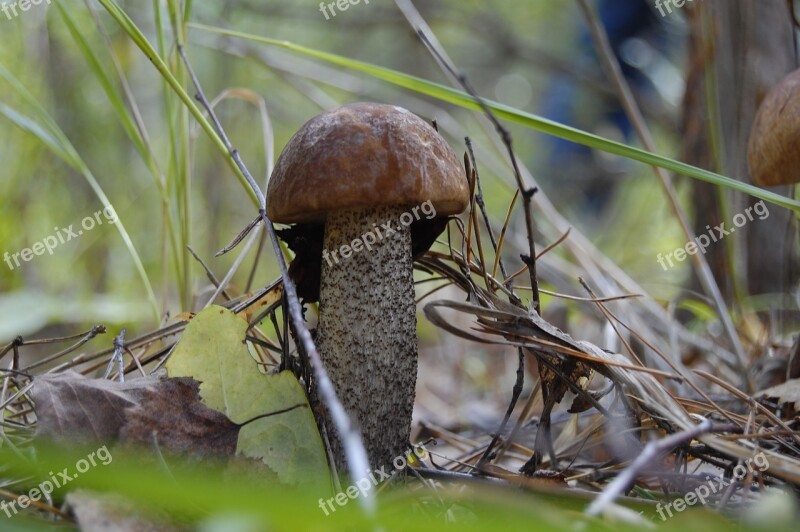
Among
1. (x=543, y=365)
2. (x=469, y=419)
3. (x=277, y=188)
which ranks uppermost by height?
(x=277, y=188)

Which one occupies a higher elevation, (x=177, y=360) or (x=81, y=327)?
(x=177, y=360)

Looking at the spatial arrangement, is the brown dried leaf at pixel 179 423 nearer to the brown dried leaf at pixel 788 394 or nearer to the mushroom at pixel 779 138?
the brown dried leaf at pixel 788 394

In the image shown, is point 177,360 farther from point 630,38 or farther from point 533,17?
Result: point 533,17

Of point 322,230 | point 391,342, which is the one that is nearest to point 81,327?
point 322,230

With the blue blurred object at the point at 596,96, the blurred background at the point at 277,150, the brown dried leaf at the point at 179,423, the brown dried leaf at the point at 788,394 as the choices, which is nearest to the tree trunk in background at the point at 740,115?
the blurred background at the point at 277,150

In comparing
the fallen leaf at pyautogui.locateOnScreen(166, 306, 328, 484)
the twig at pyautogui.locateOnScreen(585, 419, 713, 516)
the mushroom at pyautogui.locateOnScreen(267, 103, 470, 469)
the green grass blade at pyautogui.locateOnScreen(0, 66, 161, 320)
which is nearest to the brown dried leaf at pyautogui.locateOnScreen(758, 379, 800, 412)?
the twig at pyautogui.locateOnScreen(585, 419, 713, 516)

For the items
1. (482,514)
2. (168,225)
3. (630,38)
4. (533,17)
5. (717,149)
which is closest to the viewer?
(482,514)

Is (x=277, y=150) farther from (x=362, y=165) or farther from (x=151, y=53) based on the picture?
(x=362, y=165)

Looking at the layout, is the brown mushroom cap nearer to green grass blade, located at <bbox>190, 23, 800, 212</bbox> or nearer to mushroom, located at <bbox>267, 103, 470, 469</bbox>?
mushroom, located at <bbox>267, 103, 470, 469</bbox>
